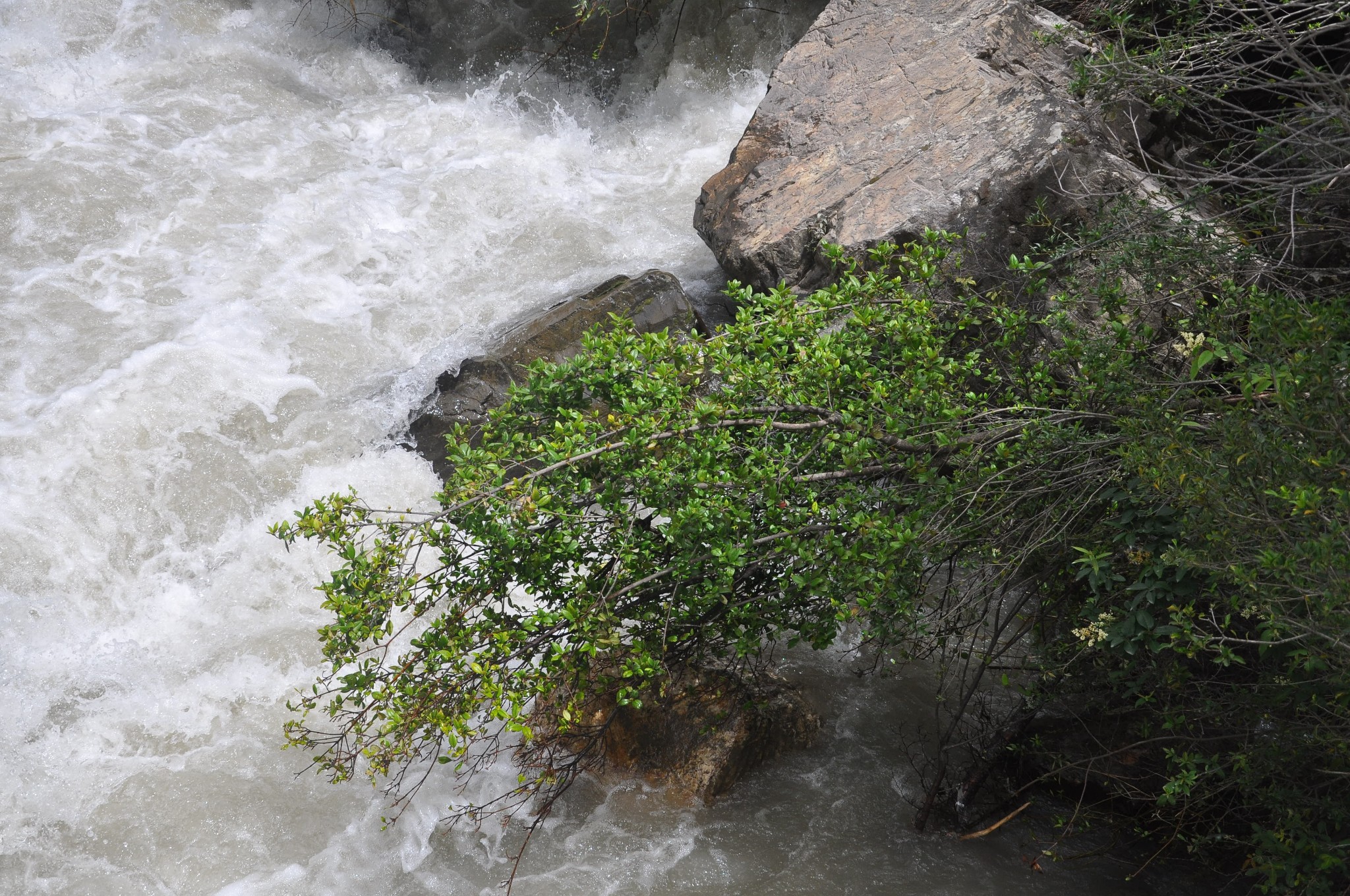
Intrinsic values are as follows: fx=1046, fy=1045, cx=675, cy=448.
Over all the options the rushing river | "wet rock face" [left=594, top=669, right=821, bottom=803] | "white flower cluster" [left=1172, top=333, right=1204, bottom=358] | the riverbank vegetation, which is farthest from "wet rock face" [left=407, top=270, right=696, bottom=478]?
"white flower cluster" [left=1172, top=333, right=1204, bottom=358]

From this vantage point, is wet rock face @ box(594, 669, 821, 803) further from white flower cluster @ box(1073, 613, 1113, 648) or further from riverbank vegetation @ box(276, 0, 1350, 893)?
white flower cluster @ box(1073, 613, 1113, 648)

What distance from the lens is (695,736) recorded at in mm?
4230

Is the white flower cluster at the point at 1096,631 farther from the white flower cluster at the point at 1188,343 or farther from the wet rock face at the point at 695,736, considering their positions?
the wet rock face at the point at 695,736

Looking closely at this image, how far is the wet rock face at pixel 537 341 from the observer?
230 inches

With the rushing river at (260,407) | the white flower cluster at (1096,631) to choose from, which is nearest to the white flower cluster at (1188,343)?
the white flower cluster at (1096,631)

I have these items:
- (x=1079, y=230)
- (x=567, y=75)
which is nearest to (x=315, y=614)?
(x=1079, y=230)

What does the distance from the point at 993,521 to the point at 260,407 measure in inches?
166

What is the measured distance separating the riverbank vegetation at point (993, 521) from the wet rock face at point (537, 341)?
1.88m

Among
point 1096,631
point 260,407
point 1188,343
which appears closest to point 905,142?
point 1188,343

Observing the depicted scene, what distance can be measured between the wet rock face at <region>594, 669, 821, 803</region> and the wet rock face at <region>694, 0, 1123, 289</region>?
→ 2268 mm

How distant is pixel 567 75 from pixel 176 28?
332 centimetres

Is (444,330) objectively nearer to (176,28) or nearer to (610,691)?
(610,691)

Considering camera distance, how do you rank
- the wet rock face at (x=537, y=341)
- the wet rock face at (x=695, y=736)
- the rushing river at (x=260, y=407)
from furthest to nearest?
1. the wet rock face at (x=537, y=341)
2. the wet rock face at (x=695, y=736)
3. the rushing river at (x=260, y=407)

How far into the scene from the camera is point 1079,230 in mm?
4305
